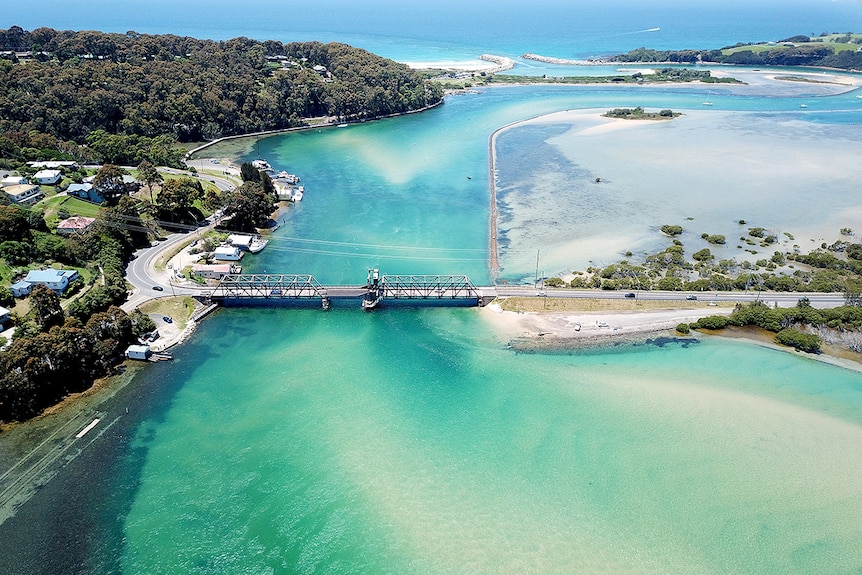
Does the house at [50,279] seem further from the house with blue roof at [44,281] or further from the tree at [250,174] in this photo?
the tree at [250,174]

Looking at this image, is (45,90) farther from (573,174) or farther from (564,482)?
(564,482)

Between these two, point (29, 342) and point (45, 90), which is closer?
point (29, 342)

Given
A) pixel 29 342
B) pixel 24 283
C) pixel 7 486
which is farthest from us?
pixel 24 283

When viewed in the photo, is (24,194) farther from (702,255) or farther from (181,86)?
(702,255)

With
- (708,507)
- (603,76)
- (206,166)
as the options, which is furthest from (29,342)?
(603,76)

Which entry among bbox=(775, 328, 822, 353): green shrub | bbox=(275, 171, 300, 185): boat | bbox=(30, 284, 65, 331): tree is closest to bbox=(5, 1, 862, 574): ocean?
bbox=(775, 328, 822, 353): green shrub

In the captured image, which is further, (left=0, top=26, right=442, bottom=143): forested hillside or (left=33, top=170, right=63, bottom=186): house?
(left=0, top=26, right=442, bottom=143): forested hillside

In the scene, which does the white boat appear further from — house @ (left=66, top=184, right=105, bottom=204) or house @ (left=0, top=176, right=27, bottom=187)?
house @ (left=0, top=176, right=27, bottom=187)
